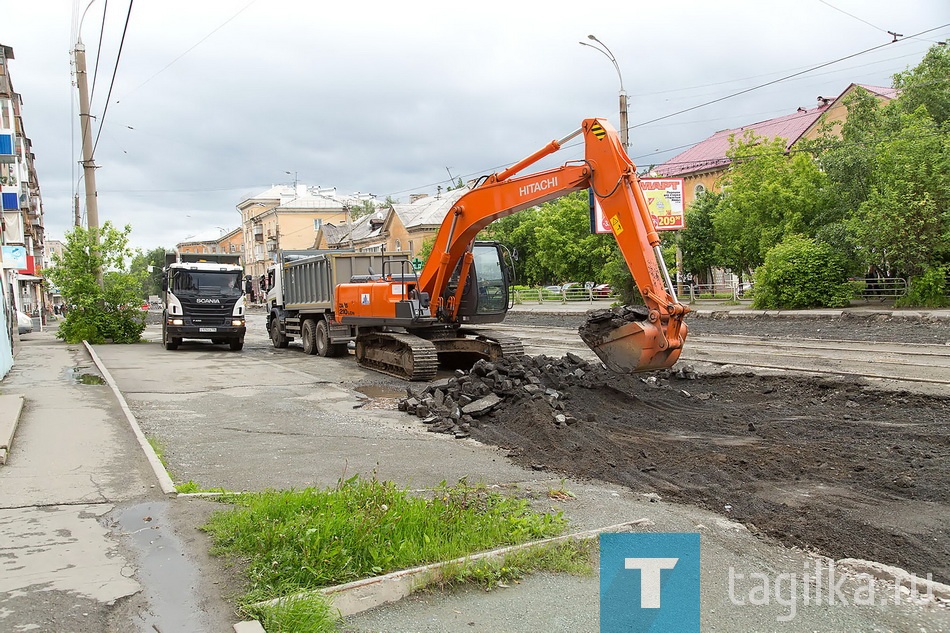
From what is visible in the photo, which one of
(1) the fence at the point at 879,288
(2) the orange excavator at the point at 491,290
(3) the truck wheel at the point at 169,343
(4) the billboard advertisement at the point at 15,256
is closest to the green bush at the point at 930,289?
(1) the fence at the point at 879,288

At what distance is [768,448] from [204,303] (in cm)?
1950

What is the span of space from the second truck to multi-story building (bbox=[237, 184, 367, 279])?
7189 centimetres

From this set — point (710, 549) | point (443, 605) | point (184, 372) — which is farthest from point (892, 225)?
point (443, 605)

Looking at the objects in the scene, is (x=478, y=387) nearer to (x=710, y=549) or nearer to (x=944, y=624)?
(x=710, y=549)

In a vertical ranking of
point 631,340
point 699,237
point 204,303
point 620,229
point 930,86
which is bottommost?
point 631,340

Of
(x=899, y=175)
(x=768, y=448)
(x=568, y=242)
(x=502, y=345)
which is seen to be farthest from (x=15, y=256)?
(x=899, y=175)

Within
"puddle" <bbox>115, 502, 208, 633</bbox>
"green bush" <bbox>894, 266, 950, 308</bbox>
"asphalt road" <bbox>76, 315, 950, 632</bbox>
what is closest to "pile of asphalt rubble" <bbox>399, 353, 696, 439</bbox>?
"asphalt road" <bbox>76, 315, 950, 632</bbox>

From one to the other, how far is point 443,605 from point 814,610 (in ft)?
6.94

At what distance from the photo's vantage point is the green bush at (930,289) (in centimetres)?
2586

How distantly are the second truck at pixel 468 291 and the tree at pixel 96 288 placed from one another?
22.3ft

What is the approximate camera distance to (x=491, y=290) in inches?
613

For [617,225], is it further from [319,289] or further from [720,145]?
[720,145]

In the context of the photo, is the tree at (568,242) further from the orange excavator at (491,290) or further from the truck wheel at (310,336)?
the orange excavator at (491,290)

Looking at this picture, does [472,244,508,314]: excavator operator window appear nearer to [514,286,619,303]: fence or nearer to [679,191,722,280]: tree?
[679,191,722,280]: tree
